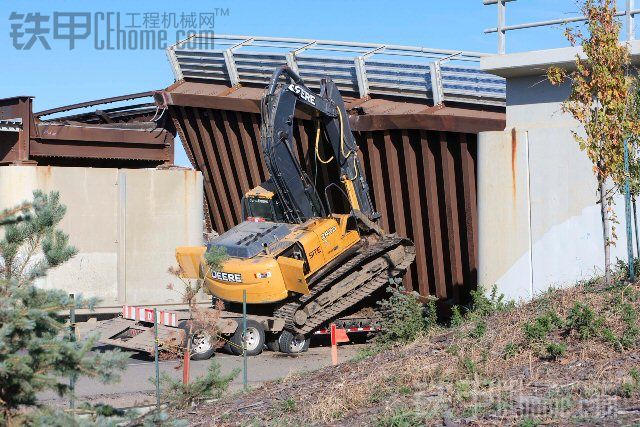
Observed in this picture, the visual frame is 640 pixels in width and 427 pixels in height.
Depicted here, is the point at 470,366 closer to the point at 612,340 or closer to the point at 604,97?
the point at 612,340

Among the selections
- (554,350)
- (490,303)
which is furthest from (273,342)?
(554,350)

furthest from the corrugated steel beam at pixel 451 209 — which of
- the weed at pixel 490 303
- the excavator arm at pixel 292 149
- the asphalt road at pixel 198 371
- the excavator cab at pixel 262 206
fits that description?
the weed at pixel 490 303

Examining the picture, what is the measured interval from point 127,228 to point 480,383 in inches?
552

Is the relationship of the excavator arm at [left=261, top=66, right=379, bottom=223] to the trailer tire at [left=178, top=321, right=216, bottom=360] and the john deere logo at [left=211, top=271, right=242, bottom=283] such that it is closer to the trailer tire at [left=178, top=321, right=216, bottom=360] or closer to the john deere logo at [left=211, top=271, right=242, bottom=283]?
the john deere logo at [left=211, top=271, right=242, bottom=283]

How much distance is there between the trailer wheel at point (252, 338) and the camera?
15.9 metres

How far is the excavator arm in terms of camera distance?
1670cm

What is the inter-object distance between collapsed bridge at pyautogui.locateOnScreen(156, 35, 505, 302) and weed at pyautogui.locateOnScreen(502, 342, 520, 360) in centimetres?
704

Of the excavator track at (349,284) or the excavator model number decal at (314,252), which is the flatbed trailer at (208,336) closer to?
the excavator track at (349,284)

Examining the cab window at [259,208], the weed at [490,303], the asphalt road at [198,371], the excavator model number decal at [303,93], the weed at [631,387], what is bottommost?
the asphalt road at [198,371]

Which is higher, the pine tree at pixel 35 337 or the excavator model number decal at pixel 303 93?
the excavator model number decal at pixel 303 93

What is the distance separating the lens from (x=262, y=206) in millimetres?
17734

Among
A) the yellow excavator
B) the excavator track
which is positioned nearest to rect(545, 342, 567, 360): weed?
the yellow excavator

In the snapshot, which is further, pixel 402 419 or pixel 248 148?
pixel 248 148

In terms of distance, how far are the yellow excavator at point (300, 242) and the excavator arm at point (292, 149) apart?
0.02 m
